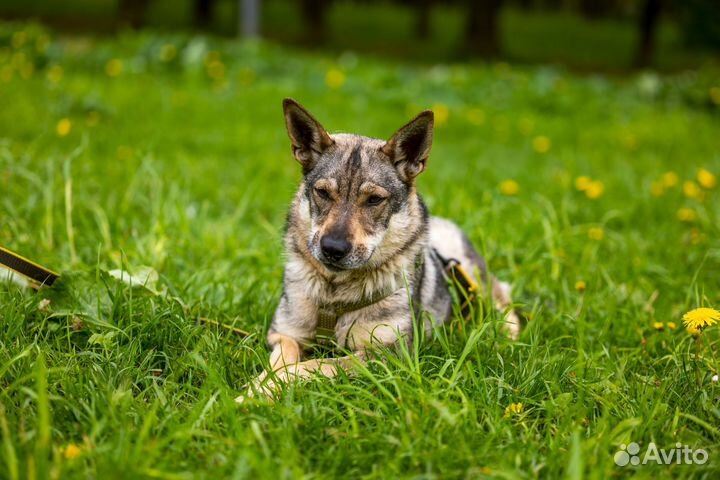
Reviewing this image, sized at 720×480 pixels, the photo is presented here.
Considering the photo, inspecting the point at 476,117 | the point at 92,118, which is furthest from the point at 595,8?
the point at 92,118

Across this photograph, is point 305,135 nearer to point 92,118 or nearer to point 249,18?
point 92,118

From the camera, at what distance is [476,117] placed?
29.2 feet

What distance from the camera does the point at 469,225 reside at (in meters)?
4.67

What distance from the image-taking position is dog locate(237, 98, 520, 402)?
298cm

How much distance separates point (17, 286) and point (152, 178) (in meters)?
2.02

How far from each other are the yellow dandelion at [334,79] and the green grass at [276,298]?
64cm

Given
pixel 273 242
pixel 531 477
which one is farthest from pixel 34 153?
pixel 531 477

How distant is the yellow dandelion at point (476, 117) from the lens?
28.9 ft

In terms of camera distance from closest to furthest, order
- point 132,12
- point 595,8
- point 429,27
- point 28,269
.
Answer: point 28,269 < point 132,12 < point 429,27 < point 595,8

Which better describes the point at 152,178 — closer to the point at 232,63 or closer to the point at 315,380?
the point at 315,380

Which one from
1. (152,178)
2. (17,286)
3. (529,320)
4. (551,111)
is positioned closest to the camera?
(17,286)

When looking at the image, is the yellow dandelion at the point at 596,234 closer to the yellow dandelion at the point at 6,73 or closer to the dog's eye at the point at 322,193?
the dog's eye at the point at 322,193

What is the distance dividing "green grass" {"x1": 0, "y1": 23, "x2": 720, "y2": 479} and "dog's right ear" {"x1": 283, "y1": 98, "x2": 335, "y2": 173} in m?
0.87

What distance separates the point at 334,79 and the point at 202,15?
15.6 meters
